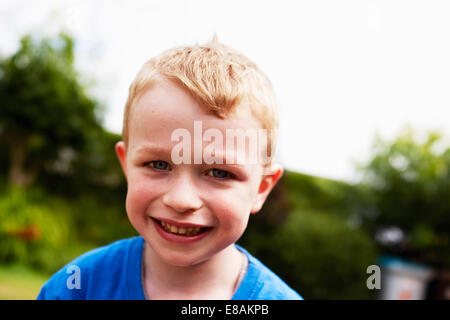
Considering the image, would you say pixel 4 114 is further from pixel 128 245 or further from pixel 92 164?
pixel 128 245

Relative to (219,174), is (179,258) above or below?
below

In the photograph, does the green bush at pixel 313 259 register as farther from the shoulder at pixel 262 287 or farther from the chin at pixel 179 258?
the chin at pixel 179 258

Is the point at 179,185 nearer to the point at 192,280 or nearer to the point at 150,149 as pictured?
the point at 150,149

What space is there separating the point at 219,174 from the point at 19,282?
4.95 m

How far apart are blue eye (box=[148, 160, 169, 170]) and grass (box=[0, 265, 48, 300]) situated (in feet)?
13.3

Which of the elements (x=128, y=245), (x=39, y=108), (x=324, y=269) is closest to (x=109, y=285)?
(x=128, y=245)

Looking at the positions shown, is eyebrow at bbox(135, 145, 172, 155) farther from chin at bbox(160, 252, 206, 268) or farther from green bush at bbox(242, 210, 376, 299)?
green bush at bbox(242, 210, 376, 299)

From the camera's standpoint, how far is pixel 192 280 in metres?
1.42

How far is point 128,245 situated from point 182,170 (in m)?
0.53

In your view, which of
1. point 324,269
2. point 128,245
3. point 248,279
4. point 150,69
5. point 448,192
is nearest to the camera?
point 150,69

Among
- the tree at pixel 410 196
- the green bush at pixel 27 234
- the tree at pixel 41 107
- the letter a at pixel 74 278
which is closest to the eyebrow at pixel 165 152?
the letter a at pixel 74 278

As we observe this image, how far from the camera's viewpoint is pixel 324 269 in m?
5.64

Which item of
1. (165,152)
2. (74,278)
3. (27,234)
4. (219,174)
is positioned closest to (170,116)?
(165,152)

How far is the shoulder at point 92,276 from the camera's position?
142 centimetres
